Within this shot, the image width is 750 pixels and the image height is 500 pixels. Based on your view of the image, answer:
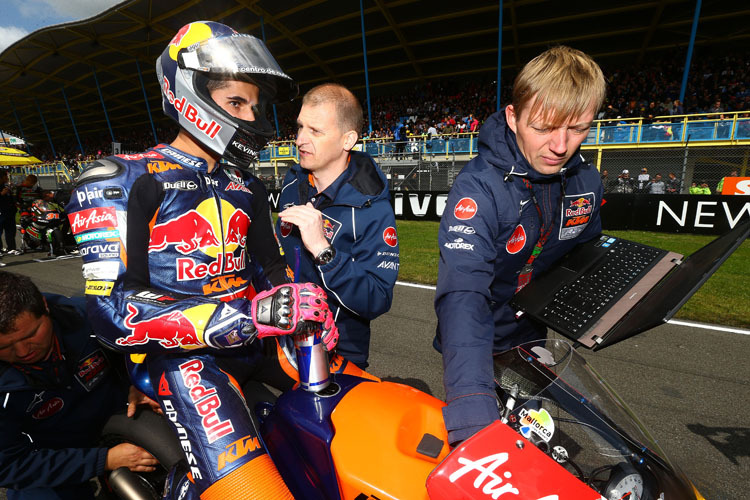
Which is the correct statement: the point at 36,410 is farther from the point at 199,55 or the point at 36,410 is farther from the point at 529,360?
the point at 529,360

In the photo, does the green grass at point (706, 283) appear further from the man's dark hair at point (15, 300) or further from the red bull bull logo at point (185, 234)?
the man's dark hair at point (15, 300)

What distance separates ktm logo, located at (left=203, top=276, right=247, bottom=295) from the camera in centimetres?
174

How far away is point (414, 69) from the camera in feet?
97.0

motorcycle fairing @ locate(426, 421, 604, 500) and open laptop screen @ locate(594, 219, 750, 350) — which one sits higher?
open laptop screen @ locate(594, 219, 750, 350)

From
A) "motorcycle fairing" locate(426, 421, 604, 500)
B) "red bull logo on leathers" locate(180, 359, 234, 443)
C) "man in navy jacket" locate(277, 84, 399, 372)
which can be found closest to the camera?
"motorcycle fairing" locate(426, 421, 604, 500)

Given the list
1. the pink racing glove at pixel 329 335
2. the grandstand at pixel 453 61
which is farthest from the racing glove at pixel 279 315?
the grandstand at pixel 453 61

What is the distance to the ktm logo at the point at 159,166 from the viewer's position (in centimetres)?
161

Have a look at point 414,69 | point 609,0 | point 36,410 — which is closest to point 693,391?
point 36,410

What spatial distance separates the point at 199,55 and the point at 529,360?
181cm

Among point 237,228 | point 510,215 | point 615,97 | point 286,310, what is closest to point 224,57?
point 237,228

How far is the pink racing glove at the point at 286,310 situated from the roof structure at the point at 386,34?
2496 centimetres

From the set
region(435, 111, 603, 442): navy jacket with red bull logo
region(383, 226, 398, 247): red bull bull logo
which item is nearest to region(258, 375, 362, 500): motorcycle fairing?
region(435, 111, 603, 442): navy jacket with red bull logo

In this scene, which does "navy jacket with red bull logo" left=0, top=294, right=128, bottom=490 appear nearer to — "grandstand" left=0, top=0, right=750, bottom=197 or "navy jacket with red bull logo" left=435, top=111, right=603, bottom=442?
"navy jacket with red bull logo" left=435, top=111, right=603, bottom=442

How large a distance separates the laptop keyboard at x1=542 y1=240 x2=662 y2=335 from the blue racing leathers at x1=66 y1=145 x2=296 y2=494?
1.17 metres
